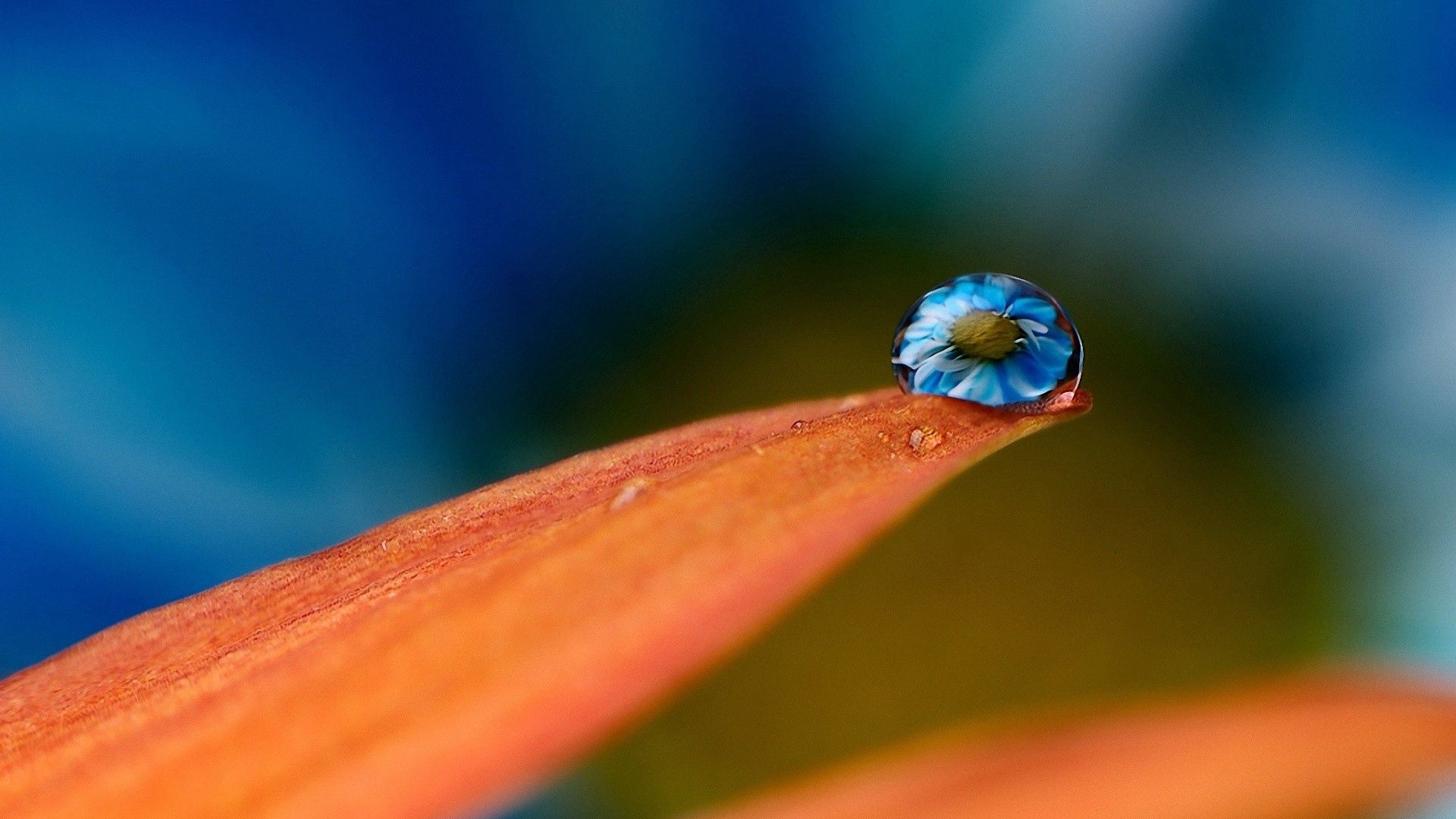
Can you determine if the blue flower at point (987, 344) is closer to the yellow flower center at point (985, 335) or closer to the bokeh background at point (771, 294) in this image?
the yellow flower center at point (985, 335)

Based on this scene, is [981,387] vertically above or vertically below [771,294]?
below

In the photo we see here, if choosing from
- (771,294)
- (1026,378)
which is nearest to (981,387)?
(1026,378)

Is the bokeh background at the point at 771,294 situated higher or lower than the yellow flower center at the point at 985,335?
higher

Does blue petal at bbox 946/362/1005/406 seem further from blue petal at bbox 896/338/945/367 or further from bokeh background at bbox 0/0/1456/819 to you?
bokeh background at bbox 0/0/1456/819

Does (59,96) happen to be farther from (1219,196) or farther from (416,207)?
(1219,196)

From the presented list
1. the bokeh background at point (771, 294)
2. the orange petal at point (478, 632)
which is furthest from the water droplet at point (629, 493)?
the bokeh background at point (771, 294)

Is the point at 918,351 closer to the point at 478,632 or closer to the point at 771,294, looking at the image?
the point at 478,632
